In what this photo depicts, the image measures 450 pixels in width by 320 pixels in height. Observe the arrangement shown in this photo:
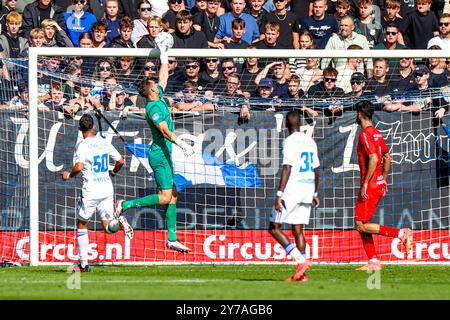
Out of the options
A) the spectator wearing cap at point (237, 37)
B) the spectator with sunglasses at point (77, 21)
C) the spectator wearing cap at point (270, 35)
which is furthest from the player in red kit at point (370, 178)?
the spectator with sunglasses at point (77, 21)

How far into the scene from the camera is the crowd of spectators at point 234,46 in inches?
836

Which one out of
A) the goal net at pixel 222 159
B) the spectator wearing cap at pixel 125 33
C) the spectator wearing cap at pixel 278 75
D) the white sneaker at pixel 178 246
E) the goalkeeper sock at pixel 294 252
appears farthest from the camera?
the spectator wearing cap at pixel 125 33

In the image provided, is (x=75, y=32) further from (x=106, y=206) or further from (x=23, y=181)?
(x=106, y=206)

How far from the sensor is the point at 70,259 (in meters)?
21.0

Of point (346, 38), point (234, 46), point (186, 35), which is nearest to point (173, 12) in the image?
point (186, 35)

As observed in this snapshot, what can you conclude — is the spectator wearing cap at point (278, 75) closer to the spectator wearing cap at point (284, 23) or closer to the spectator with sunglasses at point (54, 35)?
the spectator wearing cap at point (284, 23)

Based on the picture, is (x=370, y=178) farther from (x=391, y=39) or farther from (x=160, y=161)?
(x=391, y=39)

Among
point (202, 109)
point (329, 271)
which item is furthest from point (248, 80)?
point (329, 271)

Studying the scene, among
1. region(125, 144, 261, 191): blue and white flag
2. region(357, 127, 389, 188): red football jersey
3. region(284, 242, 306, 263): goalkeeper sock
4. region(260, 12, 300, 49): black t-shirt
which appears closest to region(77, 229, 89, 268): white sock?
region(125, 144, 261, 191): blue and white flag

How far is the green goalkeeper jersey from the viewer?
18562 mm

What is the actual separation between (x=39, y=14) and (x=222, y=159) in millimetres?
4887

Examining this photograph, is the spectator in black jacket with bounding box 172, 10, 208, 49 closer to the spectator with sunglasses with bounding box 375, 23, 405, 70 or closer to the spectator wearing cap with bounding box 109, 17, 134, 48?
the spectator wearing cap with bounding box 109, 17, 134, 48

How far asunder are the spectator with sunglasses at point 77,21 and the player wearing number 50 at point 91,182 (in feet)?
16.7

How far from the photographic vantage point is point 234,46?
23.3 meters
